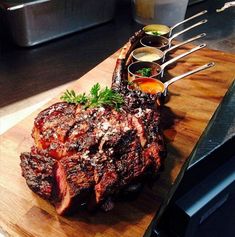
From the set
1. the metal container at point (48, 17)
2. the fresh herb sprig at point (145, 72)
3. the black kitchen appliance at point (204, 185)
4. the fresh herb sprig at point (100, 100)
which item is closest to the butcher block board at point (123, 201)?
the black kitchen appliance at point (204, 185)

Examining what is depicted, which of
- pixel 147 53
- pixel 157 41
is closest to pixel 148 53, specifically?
pixel 147 53

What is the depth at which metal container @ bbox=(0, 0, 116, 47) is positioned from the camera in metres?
1.83

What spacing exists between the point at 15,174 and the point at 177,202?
27.1 inches

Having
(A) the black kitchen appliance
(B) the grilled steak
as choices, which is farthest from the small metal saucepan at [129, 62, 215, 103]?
(B) the grilled steak

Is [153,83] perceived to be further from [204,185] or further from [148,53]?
[204,185]

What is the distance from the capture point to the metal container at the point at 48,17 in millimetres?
1832

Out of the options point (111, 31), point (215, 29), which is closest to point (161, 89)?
point (111, 31)

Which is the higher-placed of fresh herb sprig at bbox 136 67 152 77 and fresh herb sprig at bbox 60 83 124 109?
fresh herb sprig at bbox 60 83 124 109

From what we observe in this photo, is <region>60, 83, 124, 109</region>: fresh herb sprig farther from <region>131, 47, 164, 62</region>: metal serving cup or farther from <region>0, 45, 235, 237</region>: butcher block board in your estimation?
<region>131, 47, 164, 62</region>: metal serving cup

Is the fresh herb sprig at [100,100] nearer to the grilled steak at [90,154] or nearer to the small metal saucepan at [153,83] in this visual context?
the grilled steak at [90,154]

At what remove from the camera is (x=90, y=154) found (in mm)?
1088

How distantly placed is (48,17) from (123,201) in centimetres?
132

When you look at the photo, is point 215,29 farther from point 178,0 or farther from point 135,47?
point 135,47

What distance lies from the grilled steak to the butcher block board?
0.06 metres
